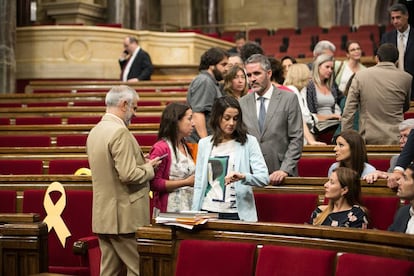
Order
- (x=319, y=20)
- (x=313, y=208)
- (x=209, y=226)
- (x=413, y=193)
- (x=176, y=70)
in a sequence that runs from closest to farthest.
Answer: (x=413, y=193)
(x=209, y=226)
(x=313, y=208)
(x=176, y=70)
(x=319, y=20)

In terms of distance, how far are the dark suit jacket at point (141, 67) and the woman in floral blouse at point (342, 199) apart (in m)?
7.51

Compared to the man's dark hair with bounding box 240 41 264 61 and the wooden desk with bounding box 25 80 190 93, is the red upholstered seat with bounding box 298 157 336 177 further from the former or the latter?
the wooden desk with bounding box 25 80 190 93

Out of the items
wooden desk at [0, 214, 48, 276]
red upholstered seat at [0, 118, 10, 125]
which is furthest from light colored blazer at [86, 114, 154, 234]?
red upholstered seat at [0, 118, 10, 125]

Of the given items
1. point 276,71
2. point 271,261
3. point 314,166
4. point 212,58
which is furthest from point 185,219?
point 276,71

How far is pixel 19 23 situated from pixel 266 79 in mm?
10415

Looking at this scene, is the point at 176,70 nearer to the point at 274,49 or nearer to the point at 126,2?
the point at 126,2

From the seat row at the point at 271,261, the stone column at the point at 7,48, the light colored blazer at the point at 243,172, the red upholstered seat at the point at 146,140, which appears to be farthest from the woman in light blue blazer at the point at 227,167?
the stone column at the point at 7,48

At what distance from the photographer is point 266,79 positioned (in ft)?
16.1

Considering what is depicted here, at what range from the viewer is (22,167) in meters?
6.41

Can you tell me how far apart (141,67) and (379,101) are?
615cm

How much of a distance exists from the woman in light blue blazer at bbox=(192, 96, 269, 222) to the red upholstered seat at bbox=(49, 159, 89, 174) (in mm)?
1985

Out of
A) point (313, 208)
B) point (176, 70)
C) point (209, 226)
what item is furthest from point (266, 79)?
point (176, 70)

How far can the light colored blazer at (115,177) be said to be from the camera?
4.42 metres

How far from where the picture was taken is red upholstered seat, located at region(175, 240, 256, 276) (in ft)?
11.6
